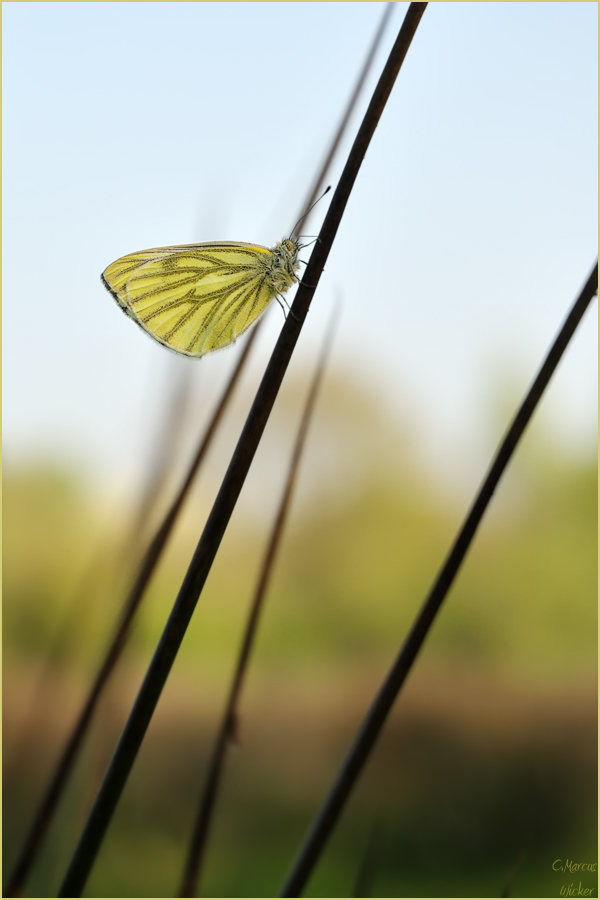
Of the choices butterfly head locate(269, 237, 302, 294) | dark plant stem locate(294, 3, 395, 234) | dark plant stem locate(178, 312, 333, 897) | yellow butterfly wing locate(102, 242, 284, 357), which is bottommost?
dark plant stem locate(178, 312, 333, 897)

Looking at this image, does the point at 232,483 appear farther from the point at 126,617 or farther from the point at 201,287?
the point at 201,287

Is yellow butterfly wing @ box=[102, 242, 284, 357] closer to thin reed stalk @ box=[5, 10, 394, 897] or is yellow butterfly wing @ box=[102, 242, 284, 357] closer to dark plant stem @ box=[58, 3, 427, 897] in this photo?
thin reed stalk @ box=[5, 10, 394, 897]

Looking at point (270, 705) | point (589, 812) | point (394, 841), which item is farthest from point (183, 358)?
point (589, 812)

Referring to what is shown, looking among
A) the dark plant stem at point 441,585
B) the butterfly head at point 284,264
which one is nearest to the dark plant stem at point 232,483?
the dark plant stem at point 441,585

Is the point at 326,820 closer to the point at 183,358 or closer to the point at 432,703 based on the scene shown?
the point at 183,358

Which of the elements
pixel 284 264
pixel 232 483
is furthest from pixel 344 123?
pixel 232 483

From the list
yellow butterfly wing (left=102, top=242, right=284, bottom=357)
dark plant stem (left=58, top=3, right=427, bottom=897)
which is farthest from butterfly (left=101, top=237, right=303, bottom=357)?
dark plant stem (left=58, top=3, right=427, bottom=897)

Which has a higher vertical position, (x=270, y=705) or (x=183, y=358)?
(x=183, y=358)
